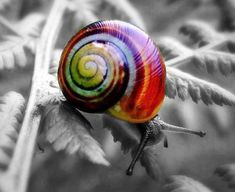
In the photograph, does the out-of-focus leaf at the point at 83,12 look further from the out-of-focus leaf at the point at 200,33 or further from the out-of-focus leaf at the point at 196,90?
the out-of-focus leaf at the point at 196,90

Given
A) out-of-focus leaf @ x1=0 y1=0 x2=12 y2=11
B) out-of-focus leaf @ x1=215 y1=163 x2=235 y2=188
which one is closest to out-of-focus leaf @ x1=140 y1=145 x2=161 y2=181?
out-of-focus leaf @ x1=215 y1=163 x2=235 y2=188

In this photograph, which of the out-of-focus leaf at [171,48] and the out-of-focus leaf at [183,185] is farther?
the out-of-focus leaf at [171,48]

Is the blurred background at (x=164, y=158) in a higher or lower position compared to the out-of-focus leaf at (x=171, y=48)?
lower

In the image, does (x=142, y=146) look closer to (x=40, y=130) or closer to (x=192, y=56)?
(x=40, y=130)

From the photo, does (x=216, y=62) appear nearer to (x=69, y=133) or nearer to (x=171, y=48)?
(x=171, y=48)

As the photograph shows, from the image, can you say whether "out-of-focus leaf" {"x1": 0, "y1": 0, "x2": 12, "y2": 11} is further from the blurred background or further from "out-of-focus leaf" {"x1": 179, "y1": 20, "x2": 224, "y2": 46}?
"out-of-focus leaf" {"x1": 179, "y1": 20, "x2": 224, "y2": 46}

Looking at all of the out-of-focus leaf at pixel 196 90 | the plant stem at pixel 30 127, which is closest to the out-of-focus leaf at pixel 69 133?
the plant stem at pixel 30 127

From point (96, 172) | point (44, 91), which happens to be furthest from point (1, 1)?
point (96, 172)
